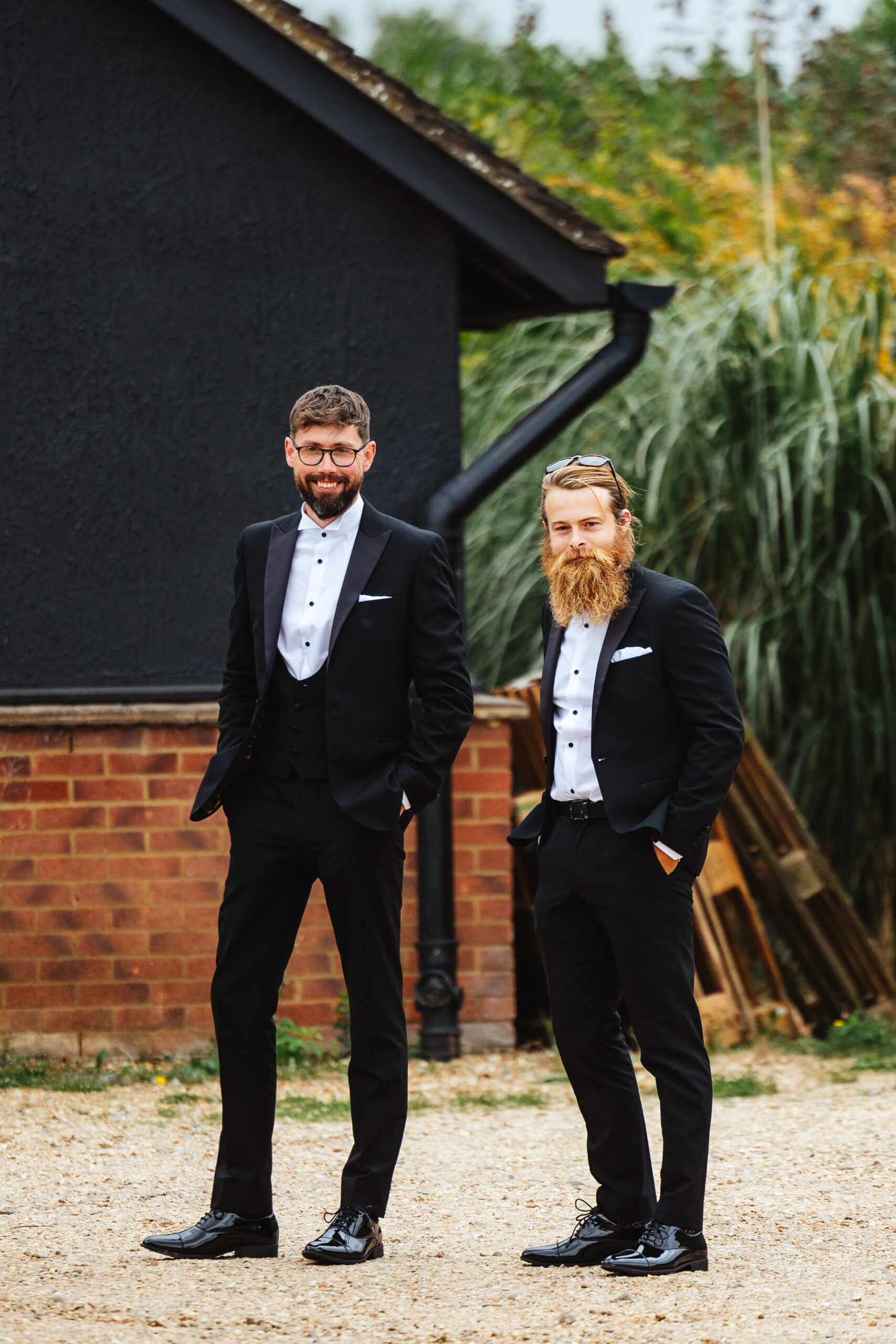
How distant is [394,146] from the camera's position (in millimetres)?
6770

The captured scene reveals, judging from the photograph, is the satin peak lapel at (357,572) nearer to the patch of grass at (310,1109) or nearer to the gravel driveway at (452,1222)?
the gravel driveway at (452,1222)

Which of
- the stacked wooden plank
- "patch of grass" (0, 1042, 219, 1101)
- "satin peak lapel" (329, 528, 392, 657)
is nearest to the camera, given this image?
"satin peak lapel" (329, 528, 392, 657)

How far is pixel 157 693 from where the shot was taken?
6.66 metres

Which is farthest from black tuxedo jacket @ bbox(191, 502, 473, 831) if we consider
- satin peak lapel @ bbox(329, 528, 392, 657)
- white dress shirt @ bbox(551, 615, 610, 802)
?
white dress shirt @ bbox(551, 615, 610, 802)

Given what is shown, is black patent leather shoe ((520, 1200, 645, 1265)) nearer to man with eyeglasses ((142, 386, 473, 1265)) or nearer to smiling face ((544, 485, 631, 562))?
man with eyeglasses ((142, 386, 473, 1265))

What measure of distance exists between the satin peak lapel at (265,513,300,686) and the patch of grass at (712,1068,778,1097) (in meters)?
3.10

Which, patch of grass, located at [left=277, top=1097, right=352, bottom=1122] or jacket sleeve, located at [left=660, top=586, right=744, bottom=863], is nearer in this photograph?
jacket sleeve, located at [left=660, top=586, right=744, bottom=863]

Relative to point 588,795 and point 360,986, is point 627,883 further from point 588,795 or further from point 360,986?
point 360,986

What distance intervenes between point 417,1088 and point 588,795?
112 inches

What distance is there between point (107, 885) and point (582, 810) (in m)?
3.27

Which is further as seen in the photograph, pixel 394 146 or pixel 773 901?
pixel 773 901

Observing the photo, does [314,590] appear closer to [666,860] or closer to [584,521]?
[584,521]

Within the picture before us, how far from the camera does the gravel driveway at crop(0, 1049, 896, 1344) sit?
10.8 ft

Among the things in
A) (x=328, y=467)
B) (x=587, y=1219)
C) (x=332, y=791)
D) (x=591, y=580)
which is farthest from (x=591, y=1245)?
(x=328, y=467)
